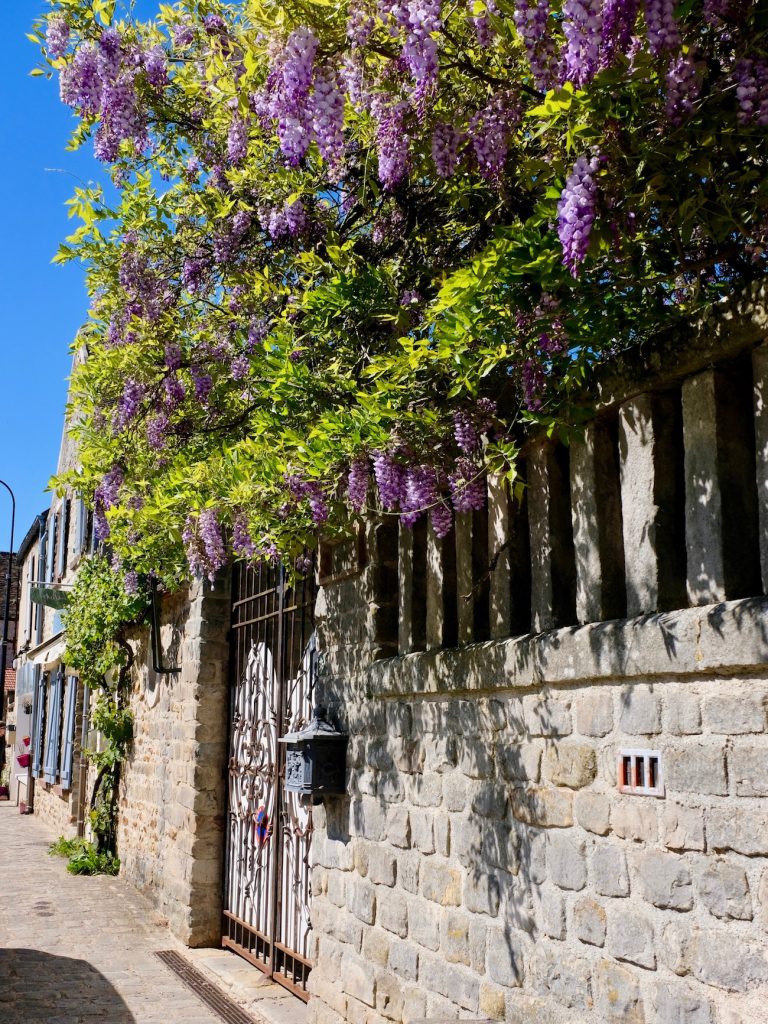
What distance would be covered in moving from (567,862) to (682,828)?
583mm

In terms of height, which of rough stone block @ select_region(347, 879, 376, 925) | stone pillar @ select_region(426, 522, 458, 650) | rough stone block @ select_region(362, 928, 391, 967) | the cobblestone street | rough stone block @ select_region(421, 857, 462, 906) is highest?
stone pillar @ select_region(426, 522, 458, 650)

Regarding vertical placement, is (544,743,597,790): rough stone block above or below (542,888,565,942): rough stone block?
above

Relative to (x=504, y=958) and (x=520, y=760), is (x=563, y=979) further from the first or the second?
(x=520, y=760)

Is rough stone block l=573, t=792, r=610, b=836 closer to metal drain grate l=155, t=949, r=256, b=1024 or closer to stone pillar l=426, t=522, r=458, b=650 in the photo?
stone pillar l=426, t=522, r=458, b=650

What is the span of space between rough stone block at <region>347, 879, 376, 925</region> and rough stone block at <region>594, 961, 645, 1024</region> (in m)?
1.69

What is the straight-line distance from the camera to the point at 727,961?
A: 2590 millimetres

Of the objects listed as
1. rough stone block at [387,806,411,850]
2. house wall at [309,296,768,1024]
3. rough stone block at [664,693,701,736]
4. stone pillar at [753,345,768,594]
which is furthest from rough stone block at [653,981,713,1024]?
rough stone block at [387,806,411,850]

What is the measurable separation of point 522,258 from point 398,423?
919mm

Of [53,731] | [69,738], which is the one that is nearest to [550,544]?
[69,738]

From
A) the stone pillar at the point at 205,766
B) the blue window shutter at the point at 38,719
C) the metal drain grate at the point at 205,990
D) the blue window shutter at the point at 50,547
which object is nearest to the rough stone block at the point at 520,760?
the metal drain grate at the point at 205,990

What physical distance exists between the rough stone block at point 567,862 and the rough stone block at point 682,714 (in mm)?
578

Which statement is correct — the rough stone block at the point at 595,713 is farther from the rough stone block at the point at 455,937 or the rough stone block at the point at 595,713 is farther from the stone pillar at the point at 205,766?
the stone pillar at the point at 205,766

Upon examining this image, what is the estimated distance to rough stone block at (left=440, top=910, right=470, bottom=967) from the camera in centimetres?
380

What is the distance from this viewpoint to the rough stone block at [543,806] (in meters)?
3.29
